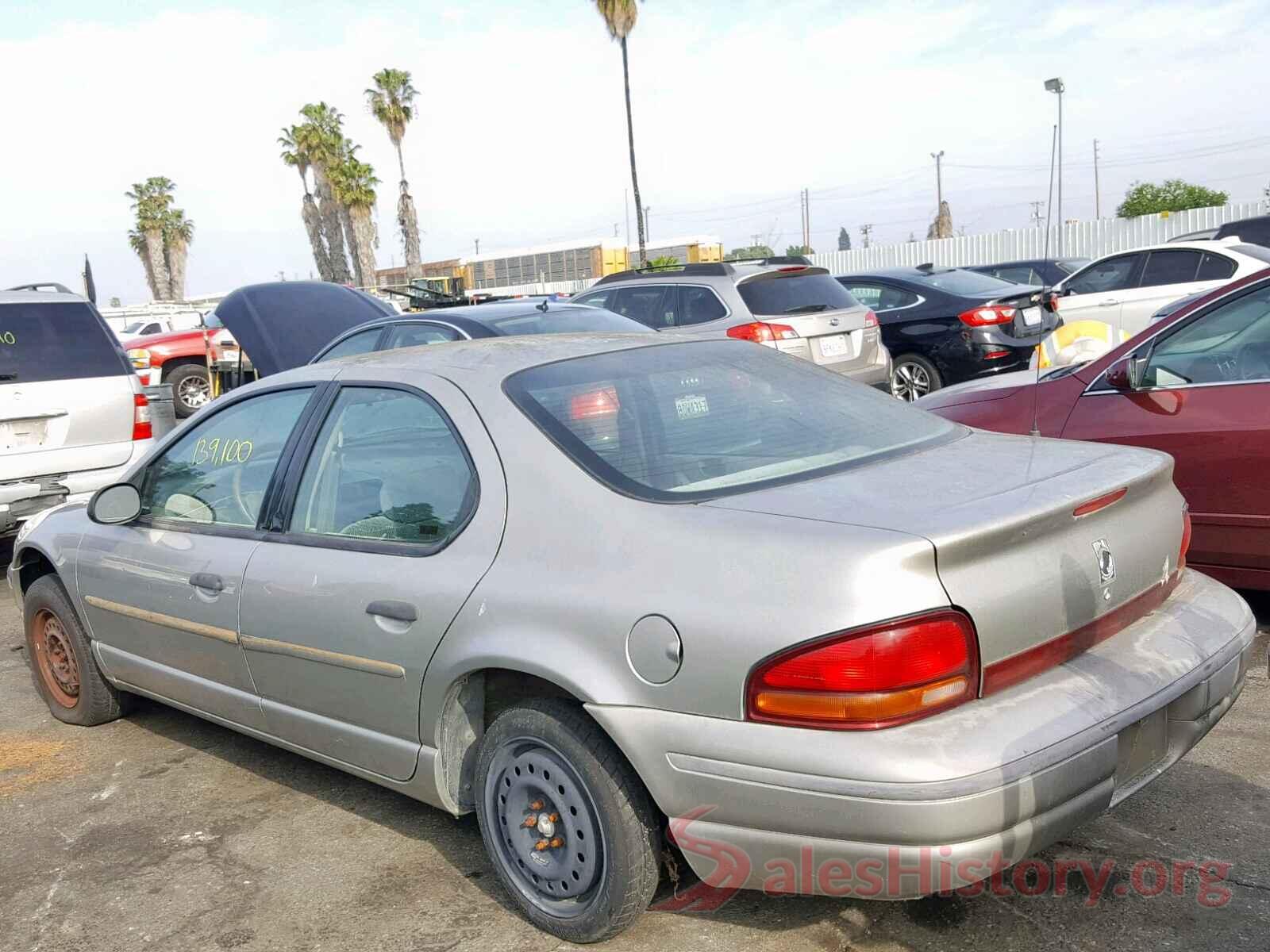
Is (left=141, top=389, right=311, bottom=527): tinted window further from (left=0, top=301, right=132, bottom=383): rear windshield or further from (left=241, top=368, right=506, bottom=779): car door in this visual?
(left=0, top=301, right=132, bottom=383): rear windshield

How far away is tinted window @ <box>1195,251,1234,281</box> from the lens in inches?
435

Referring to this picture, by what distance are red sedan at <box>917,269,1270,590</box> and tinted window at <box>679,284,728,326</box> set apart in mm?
4734

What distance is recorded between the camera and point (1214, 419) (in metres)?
4.82

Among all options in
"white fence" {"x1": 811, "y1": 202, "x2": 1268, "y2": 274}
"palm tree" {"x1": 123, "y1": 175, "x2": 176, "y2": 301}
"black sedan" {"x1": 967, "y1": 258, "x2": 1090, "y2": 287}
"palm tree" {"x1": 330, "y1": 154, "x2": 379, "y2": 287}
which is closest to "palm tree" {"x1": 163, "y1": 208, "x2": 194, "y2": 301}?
"palm tree" {"x1": 123, "y1": 175, "x2": 176, "y2": 301}

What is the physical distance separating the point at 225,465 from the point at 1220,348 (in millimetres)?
3876

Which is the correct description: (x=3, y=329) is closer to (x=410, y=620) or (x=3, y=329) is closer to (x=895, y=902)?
(x=410, y=620)

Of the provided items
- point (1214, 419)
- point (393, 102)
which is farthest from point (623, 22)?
point (1214, 419)

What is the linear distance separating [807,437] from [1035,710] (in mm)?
1030

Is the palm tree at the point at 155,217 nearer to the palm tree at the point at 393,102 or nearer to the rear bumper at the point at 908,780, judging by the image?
the palm tree at the point at 393,102

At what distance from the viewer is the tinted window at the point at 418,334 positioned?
7.58 meters

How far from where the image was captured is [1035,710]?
100 inches

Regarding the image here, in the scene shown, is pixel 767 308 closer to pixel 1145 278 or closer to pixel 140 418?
pixel 1145 278

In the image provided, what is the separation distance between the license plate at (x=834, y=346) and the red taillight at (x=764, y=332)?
1.01 ft

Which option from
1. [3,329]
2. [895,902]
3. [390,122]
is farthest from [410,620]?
[390,122]
